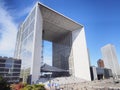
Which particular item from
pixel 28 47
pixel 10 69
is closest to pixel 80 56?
pixel 28 47

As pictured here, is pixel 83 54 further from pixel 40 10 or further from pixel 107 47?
pixel 107 47

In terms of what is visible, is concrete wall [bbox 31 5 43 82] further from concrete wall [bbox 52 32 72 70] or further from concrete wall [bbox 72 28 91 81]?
concrete wall [bbox 52 32 72 70]

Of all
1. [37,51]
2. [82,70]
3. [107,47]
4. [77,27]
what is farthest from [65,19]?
[107,47]

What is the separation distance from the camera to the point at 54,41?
7938 centimetres

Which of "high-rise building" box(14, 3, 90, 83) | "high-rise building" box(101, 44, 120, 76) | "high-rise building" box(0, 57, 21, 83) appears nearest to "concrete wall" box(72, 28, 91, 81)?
"high-rise building" box(14, 3, 90, 83)

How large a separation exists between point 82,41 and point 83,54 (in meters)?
7.30

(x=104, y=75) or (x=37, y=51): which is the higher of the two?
(x=37, y=51)

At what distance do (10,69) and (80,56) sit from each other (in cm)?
3694

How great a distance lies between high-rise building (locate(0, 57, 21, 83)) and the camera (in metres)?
53.6

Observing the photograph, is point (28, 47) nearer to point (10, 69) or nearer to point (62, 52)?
point (10, 69)

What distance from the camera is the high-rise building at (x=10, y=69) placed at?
53594 millimetres

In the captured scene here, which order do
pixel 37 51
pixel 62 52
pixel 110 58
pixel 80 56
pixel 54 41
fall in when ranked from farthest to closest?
pixel 110 58 → pixel 54 41 → pixel 62 52 → pixel 80 56 → pixel 37 51

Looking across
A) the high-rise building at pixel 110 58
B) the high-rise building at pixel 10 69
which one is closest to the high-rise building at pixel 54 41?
the high-rise building at pixel 10 69

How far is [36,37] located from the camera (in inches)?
1791
